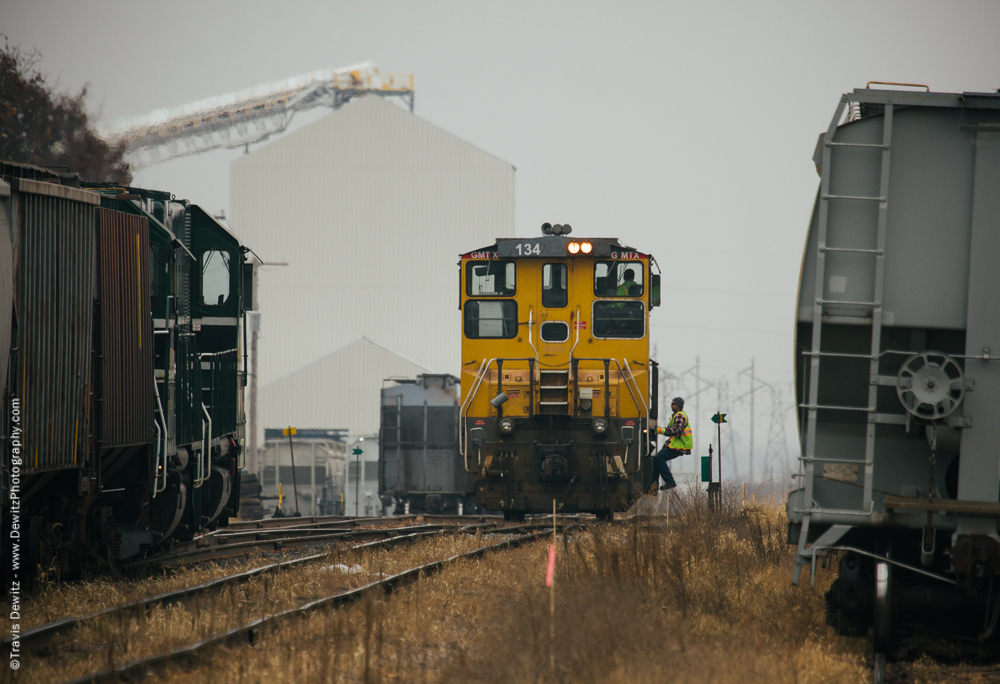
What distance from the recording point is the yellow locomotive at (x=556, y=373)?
1430 cm

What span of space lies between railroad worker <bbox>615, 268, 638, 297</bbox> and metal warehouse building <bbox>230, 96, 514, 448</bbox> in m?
40.3

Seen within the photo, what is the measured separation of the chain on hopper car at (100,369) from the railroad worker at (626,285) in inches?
219

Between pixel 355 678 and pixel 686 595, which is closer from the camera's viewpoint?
pixel 355 678

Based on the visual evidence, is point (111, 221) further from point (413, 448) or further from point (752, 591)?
point (413, 448)

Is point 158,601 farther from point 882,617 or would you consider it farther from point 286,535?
point 286,535

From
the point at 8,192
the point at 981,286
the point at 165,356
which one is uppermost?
the point at 8,192

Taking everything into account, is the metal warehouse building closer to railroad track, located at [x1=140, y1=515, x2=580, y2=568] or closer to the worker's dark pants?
railroad track, located at [x1=140, y1=515, x2=580, y2=568]

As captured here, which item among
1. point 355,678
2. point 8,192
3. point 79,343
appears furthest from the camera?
point 79,343

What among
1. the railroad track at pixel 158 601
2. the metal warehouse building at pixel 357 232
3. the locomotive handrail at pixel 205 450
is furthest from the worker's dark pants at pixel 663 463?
the metal warehouse building at pixel 357 232

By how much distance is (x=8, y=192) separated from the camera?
26.7ft

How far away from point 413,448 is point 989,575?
18261mm

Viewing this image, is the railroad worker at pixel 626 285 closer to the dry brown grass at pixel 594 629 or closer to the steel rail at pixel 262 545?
the steel rail at pixel 262 545

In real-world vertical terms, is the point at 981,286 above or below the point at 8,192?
below

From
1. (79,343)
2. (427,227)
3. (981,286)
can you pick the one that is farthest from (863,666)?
(427,227)
